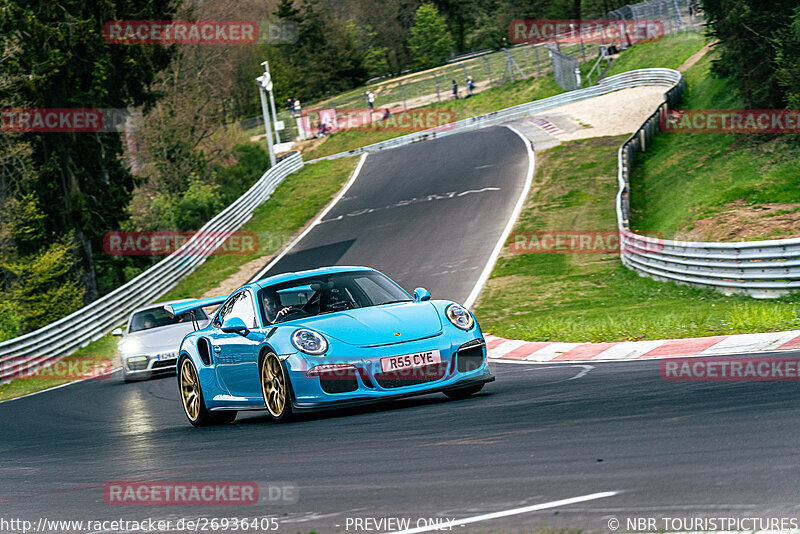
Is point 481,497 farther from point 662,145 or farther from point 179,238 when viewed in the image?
point 179,238

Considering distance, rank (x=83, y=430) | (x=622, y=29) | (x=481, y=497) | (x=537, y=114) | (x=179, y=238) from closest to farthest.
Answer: (x=481, y=497), (x=83, y=430), (x=179, y=238), (x=537, y=114), (x=622, y=29)

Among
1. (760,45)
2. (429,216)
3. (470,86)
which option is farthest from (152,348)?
(470,86)

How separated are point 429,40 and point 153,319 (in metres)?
→ 85.2

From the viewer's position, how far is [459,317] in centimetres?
901

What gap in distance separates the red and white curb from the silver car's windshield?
25.2 ft

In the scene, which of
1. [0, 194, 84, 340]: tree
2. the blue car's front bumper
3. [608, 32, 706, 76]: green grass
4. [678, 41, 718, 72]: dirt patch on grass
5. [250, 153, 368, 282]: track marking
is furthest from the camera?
[608, 32, 706, 76]: green grass

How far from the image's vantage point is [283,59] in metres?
101

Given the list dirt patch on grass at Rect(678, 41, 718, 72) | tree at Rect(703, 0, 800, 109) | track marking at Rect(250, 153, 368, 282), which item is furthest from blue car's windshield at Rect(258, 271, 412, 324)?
dirt patch on grass at Rect(678, 41, 718, 72)

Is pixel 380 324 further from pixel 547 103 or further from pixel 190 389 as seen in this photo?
pixel 547 103

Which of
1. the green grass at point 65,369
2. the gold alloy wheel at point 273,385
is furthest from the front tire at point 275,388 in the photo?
the green grass at point 65,369

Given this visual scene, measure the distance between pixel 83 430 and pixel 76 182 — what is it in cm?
2623

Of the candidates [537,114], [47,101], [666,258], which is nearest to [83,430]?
[666,258]

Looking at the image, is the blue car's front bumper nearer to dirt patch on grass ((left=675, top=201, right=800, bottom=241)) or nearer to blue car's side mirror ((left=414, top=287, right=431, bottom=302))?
blue car's side mirror ((left=414, top=287, right=431, bottom=302))

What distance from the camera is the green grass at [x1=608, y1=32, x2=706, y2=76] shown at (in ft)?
175
